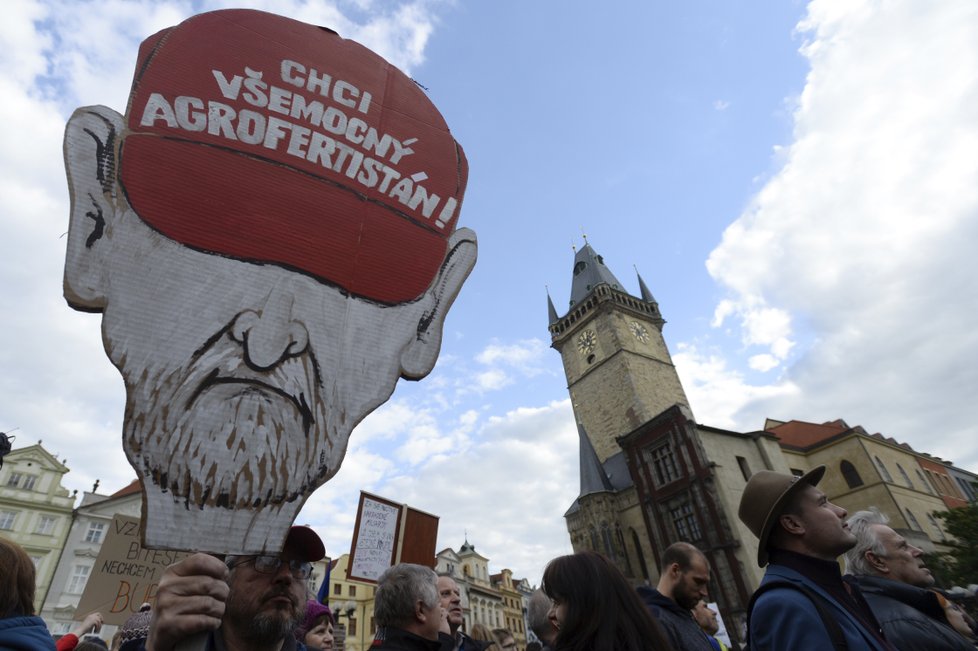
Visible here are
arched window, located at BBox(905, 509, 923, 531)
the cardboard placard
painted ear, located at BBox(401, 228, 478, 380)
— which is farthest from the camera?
arched window, located at BBox(905, 509, 923, 531)

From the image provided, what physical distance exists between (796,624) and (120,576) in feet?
14.5

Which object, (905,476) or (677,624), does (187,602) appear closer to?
(677,624)

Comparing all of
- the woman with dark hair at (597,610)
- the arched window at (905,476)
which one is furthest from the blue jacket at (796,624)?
the arched window at (905,476)

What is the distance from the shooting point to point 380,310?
99.0 inches

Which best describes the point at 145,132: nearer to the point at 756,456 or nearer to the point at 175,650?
the point at 175,650

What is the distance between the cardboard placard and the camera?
5.04 meters

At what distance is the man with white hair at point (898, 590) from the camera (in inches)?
95.0

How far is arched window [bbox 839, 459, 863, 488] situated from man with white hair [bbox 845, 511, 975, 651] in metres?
33.3

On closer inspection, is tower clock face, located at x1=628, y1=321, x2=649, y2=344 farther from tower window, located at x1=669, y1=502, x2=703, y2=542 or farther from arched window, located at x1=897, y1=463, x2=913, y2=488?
arched window, located at x1=897, y1=463, x2=913, y2=488

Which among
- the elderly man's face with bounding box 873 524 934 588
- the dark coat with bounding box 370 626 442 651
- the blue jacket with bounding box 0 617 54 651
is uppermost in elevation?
the elderly man's face with bounding box 873 524 934 588

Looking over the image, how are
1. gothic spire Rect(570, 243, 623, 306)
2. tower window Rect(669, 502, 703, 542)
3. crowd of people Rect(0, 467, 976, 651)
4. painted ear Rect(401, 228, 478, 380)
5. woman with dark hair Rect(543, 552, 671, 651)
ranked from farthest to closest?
gothic spire Rect(570, 243, 623, 306)
tower window Rect(669, 502, 703, 542)
painted ear Rect(401, 228, 478, 380)
woman with dark hair Rect(543, 552, 671, 651)
crowd of people Rect(0, 467, 976, 651)

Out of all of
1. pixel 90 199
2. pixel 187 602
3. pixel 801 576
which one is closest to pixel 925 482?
pixel 801 576

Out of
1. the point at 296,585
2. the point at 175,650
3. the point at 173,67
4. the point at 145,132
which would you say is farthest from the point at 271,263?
the point at 175,650

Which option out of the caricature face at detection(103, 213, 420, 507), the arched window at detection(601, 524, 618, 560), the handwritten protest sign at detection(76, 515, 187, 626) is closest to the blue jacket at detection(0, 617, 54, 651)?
the caricature face at detection(103, 213, 420, 507)
